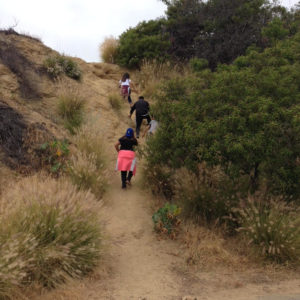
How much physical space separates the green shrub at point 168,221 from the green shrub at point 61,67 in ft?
27.6

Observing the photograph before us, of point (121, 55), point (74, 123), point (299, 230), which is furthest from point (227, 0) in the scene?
point (299, 230)

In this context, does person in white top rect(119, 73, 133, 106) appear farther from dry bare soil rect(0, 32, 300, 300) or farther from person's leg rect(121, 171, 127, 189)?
person's leg rect(121, 171, 127, 189)

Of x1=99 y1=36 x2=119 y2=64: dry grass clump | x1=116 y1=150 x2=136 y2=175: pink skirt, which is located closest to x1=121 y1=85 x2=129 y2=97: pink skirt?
x1=99 y1=36 x2=119 y2=64: dry grass clump

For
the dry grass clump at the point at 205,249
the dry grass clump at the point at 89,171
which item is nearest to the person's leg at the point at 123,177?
the dry grass clump at the point at 89,171

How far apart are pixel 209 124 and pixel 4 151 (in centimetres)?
508

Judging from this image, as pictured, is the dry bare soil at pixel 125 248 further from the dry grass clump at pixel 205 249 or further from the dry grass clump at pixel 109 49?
the dry grass clump at pixel 109 49

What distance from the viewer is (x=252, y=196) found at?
6559 millimetres

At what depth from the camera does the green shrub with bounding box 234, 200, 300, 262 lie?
582cm

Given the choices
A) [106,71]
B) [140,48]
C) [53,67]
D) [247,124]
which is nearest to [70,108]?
[53,67]

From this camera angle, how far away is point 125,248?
6547mm

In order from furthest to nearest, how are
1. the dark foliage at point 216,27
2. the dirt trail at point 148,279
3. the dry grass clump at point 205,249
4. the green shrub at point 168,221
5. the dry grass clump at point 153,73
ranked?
the dark foliage at point 216,27 < the dry grass clump at point 153,73 < the green shrub at point 168,221 < the dry grass clump at point 205,249 < the dirt trail at point 148,279

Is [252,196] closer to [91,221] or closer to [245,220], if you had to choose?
[245,220]

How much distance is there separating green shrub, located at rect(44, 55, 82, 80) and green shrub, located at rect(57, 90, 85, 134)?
Answer: 1.98 metres

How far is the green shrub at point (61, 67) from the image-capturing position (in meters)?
13.5
